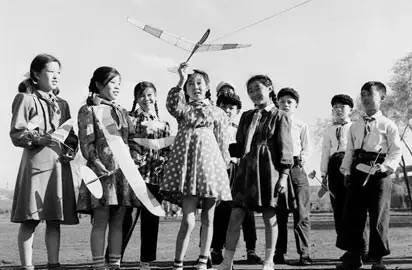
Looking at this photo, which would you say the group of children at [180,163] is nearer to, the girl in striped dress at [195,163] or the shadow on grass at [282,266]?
the girl in striped dress at [195,163]

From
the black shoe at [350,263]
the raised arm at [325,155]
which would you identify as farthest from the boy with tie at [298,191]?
the black shoe at [350,263]

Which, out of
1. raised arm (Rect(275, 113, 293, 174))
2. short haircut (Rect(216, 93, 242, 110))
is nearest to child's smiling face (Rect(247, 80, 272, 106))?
raised arm (Rect(275, 113, 293, 174))

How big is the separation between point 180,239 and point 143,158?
3.57 ft

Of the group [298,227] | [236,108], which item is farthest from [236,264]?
[236,108]

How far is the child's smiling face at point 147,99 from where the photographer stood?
19.8 feet

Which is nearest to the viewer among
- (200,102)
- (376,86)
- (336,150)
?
(200,102)

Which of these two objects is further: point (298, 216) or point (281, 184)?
point (298, 216)

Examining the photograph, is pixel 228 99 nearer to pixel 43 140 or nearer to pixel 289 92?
pixel 289 92

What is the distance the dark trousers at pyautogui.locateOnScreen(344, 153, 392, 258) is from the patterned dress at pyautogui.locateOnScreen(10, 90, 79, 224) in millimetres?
2788

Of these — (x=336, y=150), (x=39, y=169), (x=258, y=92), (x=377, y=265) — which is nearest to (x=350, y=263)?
(x=377, y=265)

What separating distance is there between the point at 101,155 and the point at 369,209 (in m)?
2.72

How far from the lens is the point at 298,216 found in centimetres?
695

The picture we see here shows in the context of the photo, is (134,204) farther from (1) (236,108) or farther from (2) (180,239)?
(1) (236,108)

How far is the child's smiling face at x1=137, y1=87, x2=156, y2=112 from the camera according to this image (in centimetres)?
605
